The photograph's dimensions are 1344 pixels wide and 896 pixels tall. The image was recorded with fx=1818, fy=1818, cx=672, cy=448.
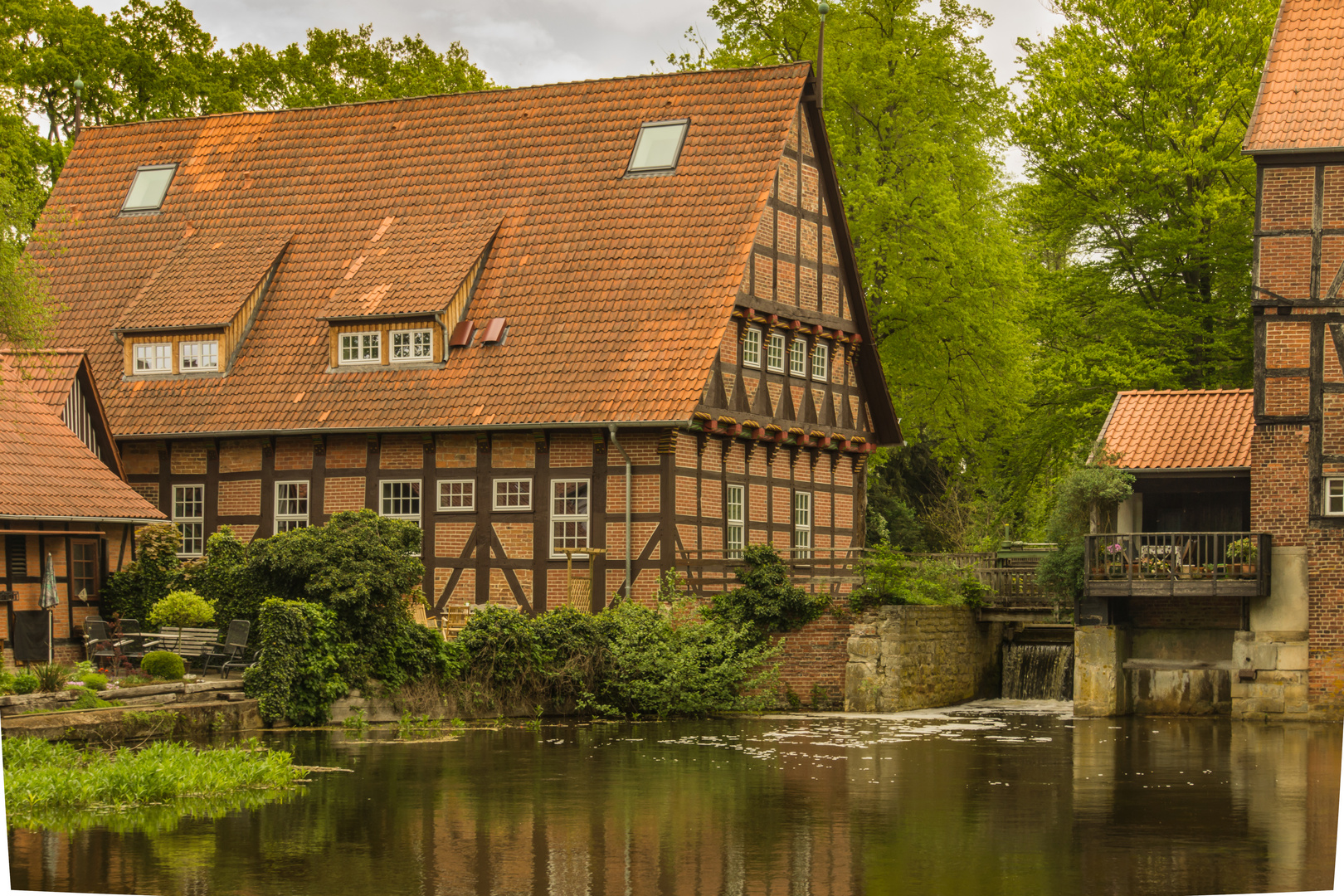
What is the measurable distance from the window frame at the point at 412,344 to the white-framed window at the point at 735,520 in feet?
19.5

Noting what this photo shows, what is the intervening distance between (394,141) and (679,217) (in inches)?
288

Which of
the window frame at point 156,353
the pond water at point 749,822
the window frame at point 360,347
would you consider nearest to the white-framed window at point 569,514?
the window frame at point 360,347

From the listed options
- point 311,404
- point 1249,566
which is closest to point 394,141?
point 311,404

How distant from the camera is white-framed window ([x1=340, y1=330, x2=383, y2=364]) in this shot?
109 feet

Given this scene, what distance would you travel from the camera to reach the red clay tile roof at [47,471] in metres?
27.4

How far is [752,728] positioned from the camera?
88.4 ft

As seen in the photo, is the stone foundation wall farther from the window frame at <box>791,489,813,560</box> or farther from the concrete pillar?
the window frame at <box>791,489,813,560</box>

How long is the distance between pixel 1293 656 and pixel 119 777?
18504 millimetres

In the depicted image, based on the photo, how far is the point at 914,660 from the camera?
30969mm

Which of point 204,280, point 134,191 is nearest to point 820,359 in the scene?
point 204,280

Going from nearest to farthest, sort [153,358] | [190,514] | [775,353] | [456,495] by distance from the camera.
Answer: [456,495] → [775,353] → [190,514] → [153,358]

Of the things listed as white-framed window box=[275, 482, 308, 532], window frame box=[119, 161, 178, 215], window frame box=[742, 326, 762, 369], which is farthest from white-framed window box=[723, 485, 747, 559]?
window frame box=[119, 161, 178, 215]

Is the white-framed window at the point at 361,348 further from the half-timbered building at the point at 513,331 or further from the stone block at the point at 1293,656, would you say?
the stone block at the point at 1293,656

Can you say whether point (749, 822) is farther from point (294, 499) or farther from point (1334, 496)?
point (294, 499)
